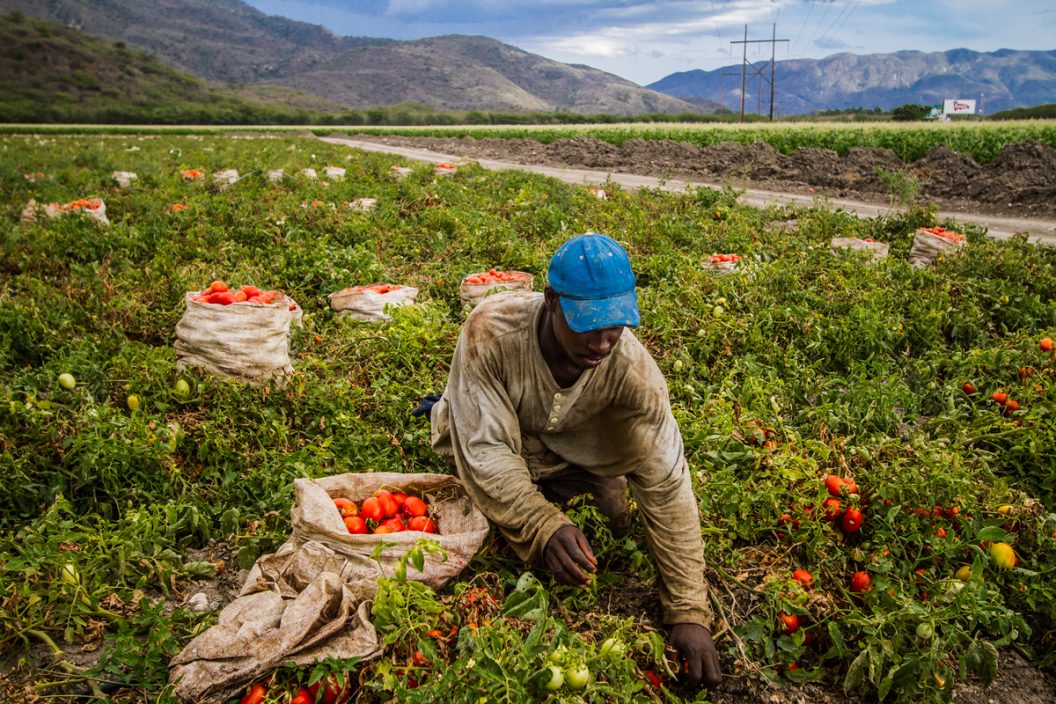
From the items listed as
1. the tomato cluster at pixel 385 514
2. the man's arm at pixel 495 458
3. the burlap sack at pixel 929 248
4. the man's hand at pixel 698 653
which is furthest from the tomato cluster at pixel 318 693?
the burlap sack at pixel 929 248

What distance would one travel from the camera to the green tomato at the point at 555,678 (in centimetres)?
198

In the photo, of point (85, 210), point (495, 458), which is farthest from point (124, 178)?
point (495, 458)

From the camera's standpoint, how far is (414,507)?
3.10 m

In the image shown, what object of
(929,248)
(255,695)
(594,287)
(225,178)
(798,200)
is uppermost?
(225,178)

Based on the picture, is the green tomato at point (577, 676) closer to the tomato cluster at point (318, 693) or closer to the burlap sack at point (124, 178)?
the tomato cluster at point (318, 693)

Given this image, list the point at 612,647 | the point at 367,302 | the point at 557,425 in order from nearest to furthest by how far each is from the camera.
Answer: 1. the point at 612,647
2. the point at 557,425
3. the point at 367,302

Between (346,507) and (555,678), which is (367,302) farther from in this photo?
(555,678)

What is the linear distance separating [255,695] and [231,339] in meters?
2.77

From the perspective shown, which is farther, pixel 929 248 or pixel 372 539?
pixel 929 248

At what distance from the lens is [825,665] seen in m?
2.70

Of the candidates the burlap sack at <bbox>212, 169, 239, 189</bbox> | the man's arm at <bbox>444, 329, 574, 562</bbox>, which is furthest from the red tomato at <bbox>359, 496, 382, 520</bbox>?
the burlap sack at <bbox>212, 169, 239, 189</bbox>

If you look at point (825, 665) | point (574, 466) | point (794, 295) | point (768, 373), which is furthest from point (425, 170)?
point (825, 665)

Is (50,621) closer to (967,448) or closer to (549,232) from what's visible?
(967,448)

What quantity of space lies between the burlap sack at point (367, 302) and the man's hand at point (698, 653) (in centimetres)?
364
